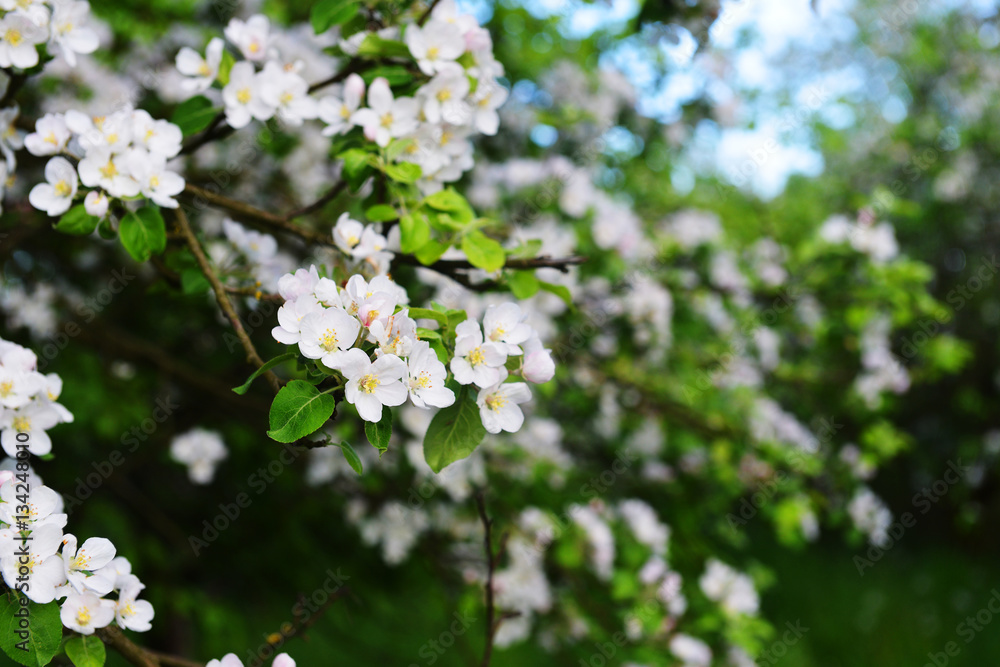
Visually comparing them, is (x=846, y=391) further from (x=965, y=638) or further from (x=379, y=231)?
(x=965, y=638)

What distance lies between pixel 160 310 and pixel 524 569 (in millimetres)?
2304

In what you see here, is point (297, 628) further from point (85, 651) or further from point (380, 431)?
point (380, 431)

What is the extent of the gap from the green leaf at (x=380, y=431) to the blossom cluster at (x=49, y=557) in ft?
1.38

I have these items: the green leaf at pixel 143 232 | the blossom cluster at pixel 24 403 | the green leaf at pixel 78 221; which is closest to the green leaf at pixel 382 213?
the green leaf at pixel 143 232

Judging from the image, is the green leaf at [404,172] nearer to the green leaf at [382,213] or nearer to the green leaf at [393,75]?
the green leaf at [382,213]

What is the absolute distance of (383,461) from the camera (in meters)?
3.20

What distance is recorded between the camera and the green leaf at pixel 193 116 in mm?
1592

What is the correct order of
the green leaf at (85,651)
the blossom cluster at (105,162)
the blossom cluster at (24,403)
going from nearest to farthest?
the green leaf at (85,651) < the blossom cluster at (24,403) < the blossom cluster at (105,162)

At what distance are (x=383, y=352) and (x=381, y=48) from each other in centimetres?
77

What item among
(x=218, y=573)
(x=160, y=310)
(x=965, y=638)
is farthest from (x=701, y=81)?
(x=965, y=638)

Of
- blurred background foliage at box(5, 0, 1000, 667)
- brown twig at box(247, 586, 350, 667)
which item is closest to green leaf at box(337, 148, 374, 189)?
brown twig at box(247, 586, 350, 667)

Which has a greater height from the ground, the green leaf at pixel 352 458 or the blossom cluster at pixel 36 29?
the blossom cluster at pixel 36 29

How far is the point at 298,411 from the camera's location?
1059mm

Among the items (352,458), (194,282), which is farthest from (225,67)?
(352,458)
